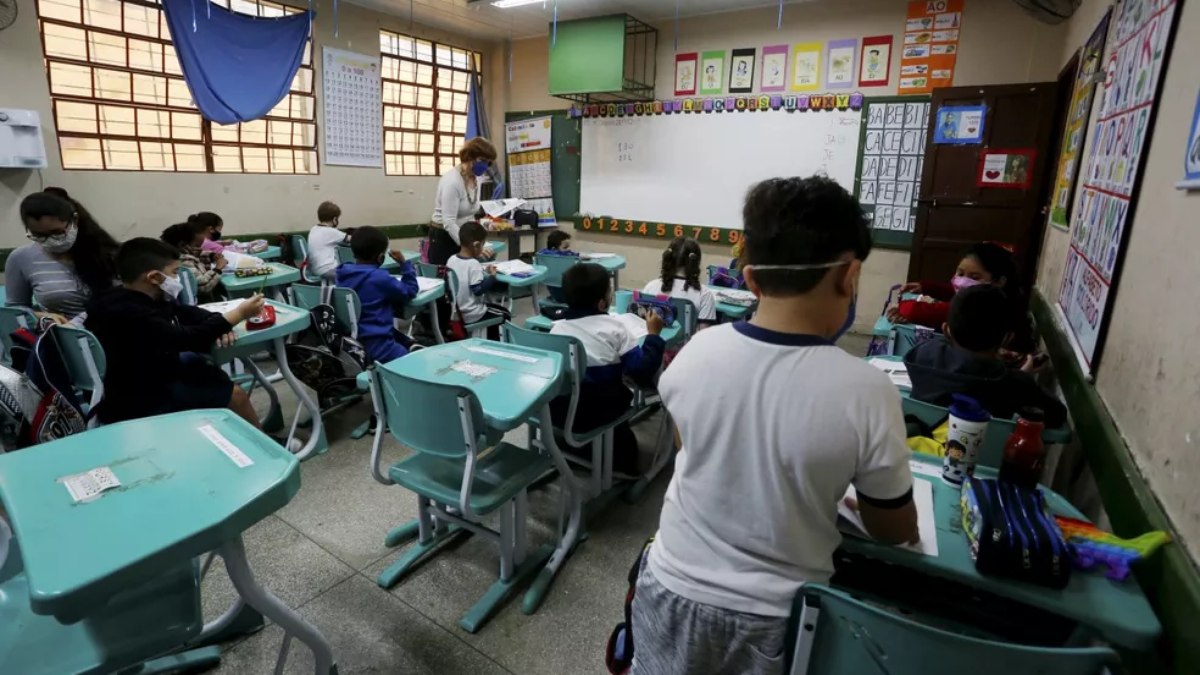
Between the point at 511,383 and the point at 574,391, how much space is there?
0.35 metres

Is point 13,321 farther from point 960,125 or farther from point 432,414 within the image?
point 960,125

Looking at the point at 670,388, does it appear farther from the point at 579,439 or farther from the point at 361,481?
the point at 361,481

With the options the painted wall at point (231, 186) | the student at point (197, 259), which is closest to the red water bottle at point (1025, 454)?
the student at point (197, 259)

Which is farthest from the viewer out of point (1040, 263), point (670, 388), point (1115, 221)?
point (1040, 263)

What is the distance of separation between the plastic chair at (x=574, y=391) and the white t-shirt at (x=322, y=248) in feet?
7.95

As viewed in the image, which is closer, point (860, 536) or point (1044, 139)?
point (860, 536)

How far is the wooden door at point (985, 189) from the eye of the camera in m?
4.11

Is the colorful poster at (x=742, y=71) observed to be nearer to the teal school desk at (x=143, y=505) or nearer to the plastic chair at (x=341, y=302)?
the plastic chair at (x=341, y=302)

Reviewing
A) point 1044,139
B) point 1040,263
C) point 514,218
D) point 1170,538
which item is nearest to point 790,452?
point 1170,538

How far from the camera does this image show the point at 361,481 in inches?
105

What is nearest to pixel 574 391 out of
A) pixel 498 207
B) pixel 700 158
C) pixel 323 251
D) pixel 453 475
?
pixel 453 475

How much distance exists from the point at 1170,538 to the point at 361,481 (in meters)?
2.62

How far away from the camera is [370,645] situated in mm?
1735

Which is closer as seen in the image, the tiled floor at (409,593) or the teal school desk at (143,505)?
the teal school desk at (143,505)
